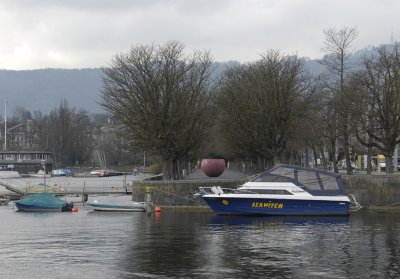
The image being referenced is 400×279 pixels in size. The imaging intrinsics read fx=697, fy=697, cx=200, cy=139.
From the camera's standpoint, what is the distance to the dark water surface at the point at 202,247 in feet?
89.0

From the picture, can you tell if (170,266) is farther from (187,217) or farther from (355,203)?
(355,203)

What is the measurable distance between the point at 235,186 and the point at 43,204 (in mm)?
18694

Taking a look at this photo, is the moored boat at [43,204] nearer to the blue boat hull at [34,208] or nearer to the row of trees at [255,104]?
the blue boat hull at [34,208]

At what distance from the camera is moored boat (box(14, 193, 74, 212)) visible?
64438 mm

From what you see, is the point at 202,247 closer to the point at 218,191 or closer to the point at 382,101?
the point at 218,191

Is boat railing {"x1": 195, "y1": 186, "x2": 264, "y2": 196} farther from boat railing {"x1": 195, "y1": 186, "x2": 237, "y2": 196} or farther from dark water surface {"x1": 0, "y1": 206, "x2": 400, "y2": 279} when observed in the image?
dark water surface {"x1": 0, "y1": 206, "x2": 400, "y2": 279}

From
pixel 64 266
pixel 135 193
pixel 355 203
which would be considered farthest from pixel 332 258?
pixel 135 193

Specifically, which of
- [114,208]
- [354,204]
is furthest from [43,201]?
[354,204]

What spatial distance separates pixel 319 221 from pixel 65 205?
2585cm

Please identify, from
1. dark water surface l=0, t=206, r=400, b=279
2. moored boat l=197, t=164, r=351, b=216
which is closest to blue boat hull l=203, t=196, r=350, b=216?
moored boat l=197, t=164, r=351, b=216

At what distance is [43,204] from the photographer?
6494 centimetres

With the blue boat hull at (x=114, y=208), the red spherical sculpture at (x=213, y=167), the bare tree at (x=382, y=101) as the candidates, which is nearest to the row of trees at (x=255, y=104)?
the bare tree at (x=382, y=101)

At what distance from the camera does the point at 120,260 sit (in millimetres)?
30078

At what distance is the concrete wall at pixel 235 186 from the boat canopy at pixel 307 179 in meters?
4.34
